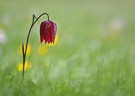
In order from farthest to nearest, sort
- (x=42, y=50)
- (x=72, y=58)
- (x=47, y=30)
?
1. (x=42, y=50)
2. (x=72, y=58)
3. (x=47, y=30)

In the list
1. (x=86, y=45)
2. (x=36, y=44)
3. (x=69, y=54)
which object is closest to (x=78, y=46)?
(x=86, y=45)

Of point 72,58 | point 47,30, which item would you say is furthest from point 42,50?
point 47,30

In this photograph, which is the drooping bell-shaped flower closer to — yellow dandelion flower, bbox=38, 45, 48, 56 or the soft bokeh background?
the soft bokeh background

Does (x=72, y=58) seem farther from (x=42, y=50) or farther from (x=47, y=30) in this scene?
(x=47, y=30)

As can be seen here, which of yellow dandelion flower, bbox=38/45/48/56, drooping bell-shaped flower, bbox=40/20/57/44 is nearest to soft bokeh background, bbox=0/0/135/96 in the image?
yellow dandelion flower, bbox=38/45/48/56

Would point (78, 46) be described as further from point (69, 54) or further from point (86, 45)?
point (69, 54)

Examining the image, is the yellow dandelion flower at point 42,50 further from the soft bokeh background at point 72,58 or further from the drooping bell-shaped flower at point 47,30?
the drooping bell-shaped flower at point 47,30
